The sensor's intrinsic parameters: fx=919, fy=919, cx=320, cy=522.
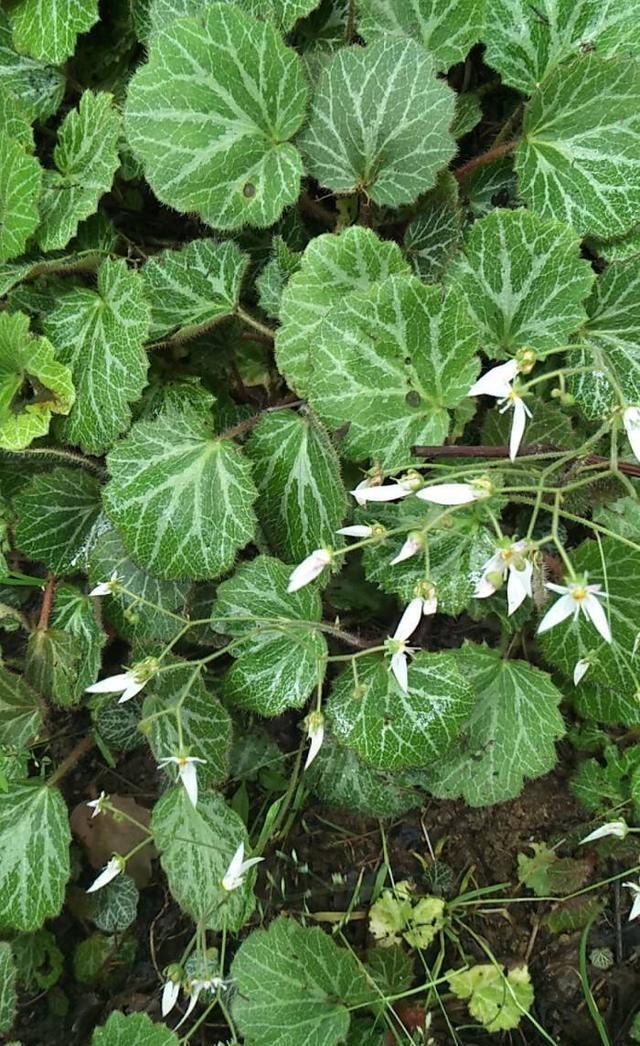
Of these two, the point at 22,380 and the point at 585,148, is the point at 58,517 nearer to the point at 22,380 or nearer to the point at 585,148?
the point at 22,380

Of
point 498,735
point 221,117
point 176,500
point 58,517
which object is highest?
point 221,117

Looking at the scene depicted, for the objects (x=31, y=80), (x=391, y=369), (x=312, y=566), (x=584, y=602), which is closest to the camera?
(x=584, y=602)

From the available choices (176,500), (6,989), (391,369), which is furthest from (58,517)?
(6,989)

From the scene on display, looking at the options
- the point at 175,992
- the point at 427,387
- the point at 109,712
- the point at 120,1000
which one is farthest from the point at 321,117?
the point at 120,1000

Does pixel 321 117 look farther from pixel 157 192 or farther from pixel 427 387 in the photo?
pixel 427 387

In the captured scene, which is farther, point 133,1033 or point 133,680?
point 133,1033

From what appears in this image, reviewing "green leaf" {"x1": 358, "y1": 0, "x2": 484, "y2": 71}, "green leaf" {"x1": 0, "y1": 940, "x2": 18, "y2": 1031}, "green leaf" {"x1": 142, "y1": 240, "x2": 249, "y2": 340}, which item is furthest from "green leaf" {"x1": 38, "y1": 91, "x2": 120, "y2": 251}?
"green leaf" {"x1": 0, "y1": 940, "x2": 18, "y2": 1031}

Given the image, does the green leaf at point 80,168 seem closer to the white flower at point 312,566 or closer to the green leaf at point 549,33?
the green leaf at point 549,33

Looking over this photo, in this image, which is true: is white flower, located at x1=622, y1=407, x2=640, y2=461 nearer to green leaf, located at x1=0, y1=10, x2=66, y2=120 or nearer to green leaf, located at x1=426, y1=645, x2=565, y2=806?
green leaf, located at x1=426, y1=645, x2=565, y2=806
